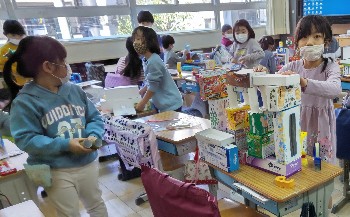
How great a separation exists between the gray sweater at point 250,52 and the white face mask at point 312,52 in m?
2.09

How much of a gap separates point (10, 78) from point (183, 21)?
542 centimetres

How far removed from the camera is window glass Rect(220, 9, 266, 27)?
712cm

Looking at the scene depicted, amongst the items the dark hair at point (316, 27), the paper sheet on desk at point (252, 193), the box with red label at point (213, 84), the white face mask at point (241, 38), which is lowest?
the paper sheet on desk at point (252, 193)

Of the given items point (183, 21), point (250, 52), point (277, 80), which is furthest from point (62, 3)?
point (277, 80)

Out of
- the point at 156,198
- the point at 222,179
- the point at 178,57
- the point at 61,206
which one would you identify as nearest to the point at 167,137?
the point at 222,179

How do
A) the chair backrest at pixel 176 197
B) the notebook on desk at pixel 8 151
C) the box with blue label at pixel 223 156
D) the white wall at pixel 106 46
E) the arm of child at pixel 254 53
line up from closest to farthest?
the chair backrest at pixel 176 197 → the box with blue label at pixel 223 156 → the notebook on desk at pixel 8 151 → the arm of child at pixel 254 53 → the white wall at pixel 106 46

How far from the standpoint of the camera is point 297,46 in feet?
5.80

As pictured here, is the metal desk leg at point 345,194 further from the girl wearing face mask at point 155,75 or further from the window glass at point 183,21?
the window glass at point 183,21

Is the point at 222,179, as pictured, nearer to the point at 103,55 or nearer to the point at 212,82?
Result: the point at 212,82

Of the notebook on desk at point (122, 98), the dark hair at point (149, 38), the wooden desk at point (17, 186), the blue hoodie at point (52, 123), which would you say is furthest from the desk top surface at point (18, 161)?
the dark hair at point (149, 38)

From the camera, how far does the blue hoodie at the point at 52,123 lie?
1418 millimetres

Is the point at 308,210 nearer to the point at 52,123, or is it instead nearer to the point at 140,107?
the point at 52,123

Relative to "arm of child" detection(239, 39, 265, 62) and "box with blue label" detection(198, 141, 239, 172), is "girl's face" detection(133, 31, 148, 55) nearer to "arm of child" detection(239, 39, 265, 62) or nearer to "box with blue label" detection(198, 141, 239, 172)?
"box with blue label" detection(198, 141, 239, 172)

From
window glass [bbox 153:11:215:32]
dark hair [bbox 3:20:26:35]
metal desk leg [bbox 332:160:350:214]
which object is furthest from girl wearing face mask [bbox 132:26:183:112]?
window glass [bbox 153:11:215:32]
